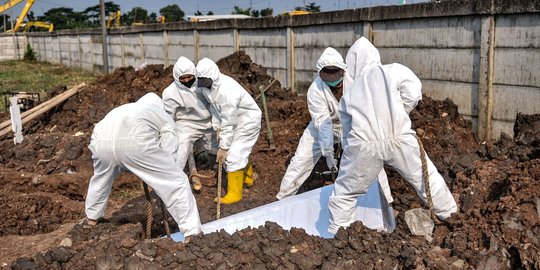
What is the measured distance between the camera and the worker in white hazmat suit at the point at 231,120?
21.9 feet

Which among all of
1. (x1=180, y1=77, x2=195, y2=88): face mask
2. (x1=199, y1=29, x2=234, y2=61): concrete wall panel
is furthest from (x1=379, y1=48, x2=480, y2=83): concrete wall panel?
(x1=199, y1=29, x2=234, y2=61): concrete wall panel

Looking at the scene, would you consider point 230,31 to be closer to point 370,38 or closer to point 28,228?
point 370,38

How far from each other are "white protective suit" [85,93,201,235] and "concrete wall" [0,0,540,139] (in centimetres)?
410

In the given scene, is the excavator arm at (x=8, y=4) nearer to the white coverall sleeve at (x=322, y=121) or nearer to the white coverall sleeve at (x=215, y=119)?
the white coverall sleeve at (x=215, y=119)

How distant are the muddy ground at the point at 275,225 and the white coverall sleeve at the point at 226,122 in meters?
0.69

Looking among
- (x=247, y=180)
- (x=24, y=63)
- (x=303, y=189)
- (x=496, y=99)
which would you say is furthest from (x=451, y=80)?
(x=24, y=63)

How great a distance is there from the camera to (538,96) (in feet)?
22.0

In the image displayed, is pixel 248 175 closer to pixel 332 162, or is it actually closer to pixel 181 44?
pixel 332 162

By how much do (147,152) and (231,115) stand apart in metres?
2.02

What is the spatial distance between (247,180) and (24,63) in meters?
29.4

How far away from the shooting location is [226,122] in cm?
673

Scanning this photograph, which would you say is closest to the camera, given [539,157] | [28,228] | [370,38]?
[539,157]

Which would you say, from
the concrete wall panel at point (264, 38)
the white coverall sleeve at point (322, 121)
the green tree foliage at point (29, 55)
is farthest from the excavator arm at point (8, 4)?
the white coverall sleeve at point (322, 121)

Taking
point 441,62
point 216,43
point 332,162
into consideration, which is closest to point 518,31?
point 441,62
